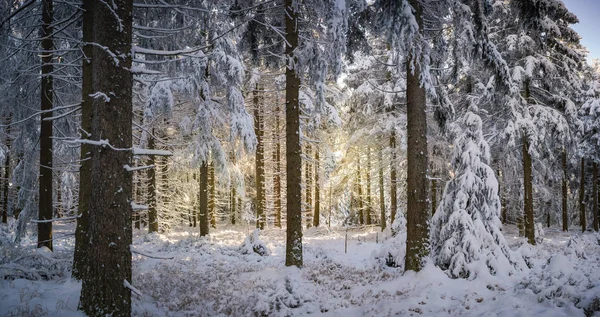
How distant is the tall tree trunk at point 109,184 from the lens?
4.26 m

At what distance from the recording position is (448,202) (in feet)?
28.4

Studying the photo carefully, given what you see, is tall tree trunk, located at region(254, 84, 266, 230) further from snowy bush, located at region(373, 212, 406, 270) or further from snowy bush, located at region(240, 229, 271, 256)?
snowy bush, located at region(373, 212, 406, 270)

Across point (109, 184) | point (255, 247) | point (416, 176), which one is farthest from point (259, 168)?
point (109, 184)

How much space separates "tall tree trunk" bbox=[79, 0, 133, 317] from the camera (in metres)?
4.26

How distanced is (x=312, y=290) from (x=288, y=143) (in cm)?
435

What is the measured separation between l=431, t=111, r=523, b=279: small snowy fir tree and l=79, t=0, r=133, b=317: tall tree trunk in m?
7.31

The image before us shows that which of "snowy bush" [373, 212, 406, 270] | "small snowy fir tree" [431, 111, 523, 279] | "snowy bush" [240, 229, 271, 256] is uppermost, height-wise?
"small snowy fir tree" [431, 111, 523, 279]

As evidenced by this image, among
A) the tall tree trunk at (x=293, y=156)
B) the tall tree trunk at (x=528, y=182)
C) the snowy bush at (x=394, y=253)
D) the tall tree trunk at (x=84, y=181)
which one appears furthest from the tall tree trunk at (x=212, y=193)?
the tall tree trunk at (x=528, y=182)

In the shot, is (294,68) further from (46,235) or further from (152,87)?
(46,235)

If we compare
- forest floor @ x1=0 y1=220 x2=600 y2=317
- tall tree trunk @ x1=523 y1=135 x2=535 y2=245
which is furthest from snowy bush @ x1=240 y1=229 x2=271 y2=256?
tall tree trunk @ x1=523 y1=135 x2=535 y2=245

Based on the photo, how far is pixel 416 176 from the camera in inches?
320

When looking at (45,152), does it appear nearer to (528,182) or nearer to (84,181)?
(84,181)

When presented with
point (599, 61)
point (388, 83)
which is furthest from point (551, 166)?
point (599, 61)

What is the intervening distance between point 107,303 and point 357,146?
17506 millimetres
